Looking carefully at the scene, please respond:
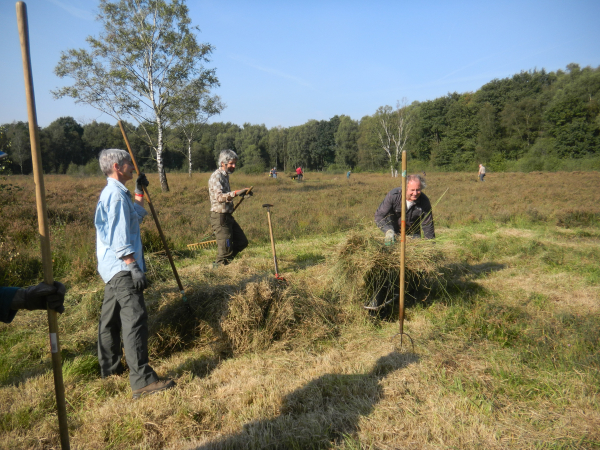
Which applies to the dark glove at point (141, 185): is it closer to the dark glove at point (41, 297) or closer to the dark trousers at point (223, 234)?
the dark glove at point (41, 297)

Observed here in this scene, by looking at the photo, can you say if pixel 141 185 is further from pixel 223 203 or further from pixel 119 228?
pixel 223 203

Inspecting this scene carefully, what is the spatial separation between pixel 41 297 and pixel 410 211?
416 cm

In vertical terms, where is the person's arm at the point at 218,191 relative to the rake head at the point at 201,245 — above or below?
above

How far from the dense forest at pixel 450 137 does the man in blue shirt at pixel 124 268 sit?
1971 cm

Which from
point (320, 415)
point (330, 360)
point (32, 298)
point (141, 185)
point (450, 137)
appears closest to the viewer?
point (32, 298)

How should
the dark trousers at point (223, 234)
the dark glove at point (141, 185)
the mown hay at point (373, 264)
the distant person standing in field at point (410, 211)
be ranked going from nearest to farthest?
1. the dark glove at point (141, 185)
2. the mown hay at point (373, 264)
3. the distant person standing in field at point (410, 211)
4. the dark trousers at point (223, 234)

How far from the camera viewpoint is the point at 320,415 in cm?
262

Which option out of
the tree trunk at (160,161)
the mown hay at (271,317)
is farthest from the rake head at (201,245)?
the tree trunk at (160,161)

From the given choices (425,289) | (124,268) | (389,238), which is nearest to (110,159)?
(124,268)

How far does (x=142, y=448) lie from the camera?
2.33m

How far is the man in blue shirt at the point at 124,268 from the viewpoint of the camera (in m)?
2.88

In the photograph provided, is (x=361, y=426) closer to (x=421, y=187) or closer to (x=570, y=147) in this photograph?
(x=421, y=187)

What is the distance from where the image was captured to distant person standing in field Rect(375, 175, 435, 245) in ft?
15.5

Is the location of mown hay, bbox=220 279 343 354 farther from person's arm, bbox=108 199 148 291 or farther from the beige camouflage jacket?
the beige camouflage jacket
